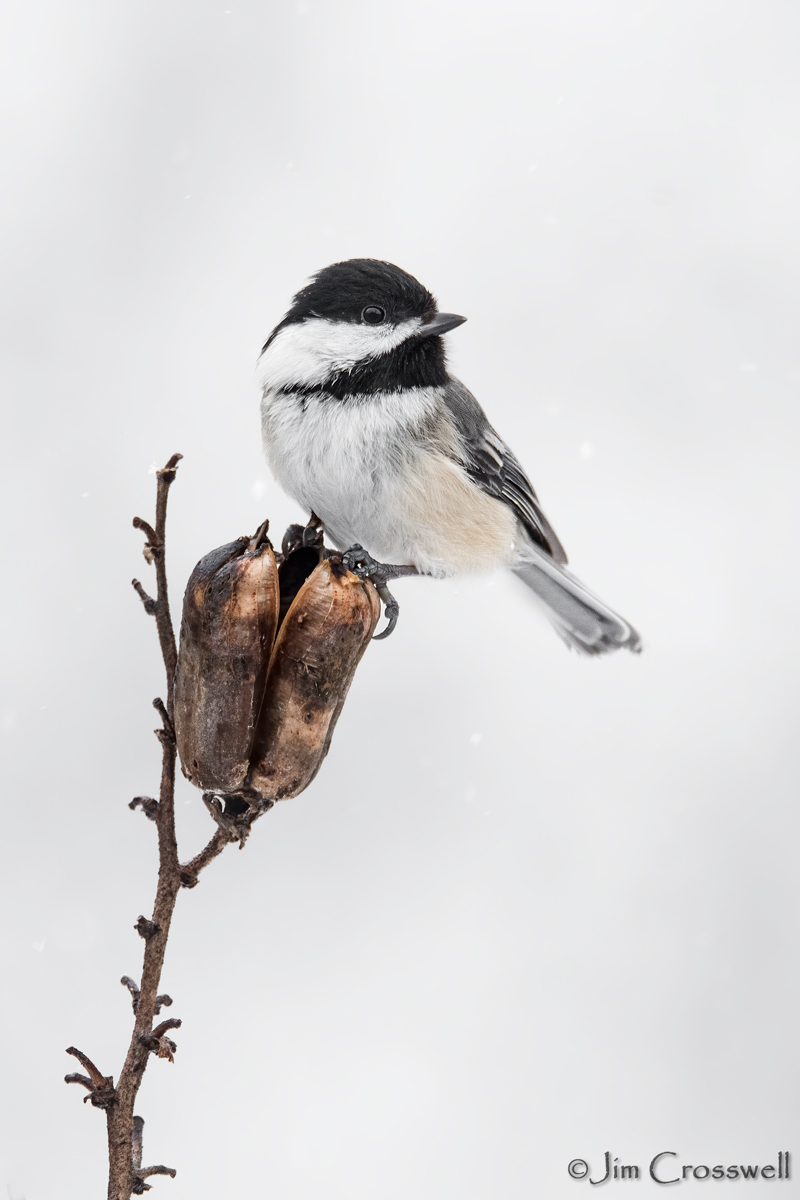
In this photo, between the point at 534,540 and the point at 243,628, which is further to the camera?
the point at 534,540

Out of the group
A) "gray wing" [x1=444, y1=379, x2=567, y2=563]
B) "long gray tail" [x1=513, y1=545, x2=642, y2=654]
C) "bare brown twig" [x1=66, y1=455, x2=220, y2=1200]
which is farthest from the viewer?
"long gray tail" [x1=513, y1=545, x2=642, y2=654]

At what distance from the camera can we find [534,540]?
5.67ft

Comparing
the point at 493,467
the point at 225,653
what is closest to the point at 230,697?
the point at 225,653

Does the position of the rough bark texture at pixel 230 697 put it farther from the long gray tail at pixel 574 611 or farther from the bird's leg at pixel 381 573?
the long gray tail at pixel 574 611

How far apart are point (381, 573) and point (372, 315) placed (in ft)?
1.01

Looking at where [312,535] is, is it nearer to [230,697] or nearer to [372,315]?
[230,697]

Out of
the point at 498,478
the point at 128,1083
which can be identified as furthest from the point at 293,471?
the point at 128,1083

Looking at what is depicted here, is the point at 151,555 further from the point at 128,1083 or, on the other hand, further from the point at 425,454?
the point at 425,454

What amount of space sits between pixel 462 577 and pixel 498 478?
231 millimetres

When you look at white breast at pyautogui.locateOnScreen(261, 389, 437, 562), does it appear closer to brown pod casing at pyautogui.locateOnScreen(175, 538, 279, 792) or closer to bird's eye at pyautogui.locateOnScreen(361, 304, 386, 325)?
bird's eye at pyautogui.locateOnScreen(361, 304, 386, 325)

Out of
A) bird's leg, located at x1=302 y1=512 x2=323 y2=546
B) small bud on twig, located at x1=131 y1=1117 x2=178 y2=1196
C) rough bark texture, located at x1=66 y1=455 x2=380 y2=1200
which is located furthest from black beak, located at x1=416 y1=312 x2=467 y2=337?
small bud on twig, located at x1=131 y1=1117 x2=178 y2=1196

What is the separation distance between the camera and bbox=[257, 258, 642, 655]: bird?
46.6 inches

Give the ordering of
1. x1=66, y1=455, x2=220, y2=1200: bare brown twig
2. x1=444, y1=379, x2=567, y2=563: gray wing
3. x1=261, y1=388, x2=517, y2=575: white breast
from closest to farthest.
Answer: x1=66, y1=455, x2=220, y2=1200: bare brown twig, x1=261, y1=388, x2=517, y2=575: white breast, x1=444, y1=379, x2=567, y2=563: gray wing

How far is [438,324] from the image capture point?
1197 millimetres
